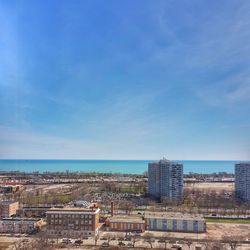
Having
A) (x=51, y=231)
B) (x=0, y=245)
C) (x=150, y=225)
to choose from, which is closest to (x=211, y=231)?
(x=150, y=225)

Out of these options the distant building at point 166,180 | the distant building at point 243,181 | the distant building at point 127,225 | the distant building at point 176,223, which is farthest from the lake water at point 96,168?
the distant building at point 243,181

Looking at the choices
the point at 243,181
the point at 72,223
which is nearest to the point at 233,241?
the point at 72,223

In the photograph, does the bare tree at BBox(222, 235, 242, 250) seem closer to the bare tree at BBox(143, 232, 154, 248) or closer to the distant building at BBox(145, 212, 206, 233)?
the distant building at BBox(145, 212, 206, 233)

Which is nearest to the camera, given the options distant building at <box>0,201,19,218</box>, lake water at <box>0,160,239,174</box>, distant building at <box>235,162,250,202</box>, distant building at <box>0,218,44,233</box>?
distant building at <box>0,218,44,233</box>

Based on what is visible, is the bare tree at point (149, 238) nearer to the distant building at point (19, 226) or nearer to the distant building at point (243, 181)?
the distant building at point (19, 226)

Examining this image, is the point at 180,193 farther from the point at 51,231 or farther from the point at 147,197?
the point at 51,231

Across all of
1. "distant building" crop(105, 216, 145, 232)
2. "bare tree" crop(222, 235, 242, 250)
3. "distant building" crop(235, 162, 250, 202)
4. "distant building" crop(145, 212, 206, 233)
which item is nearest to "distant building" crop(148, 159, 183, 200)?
"distant building" crop(235, 162, 250, 202)
